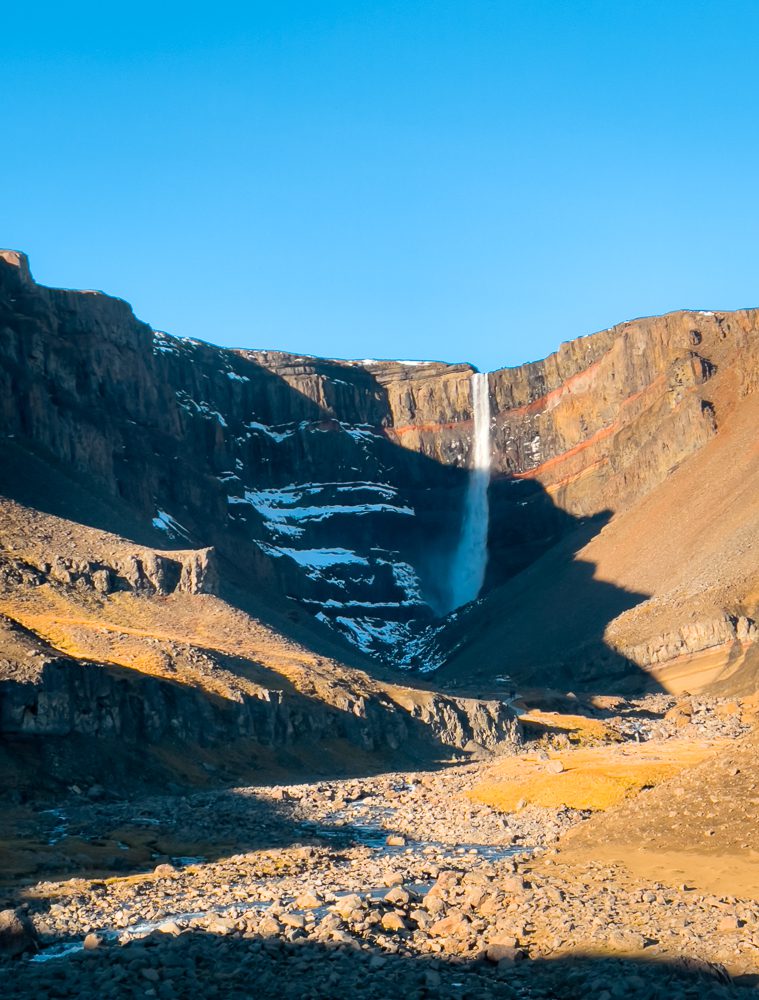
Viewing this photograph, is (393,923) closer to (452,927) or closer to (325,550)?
(452,927)

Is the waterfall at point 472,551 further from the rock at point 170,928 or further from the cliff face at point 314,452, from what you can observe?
the rock at point 170,928

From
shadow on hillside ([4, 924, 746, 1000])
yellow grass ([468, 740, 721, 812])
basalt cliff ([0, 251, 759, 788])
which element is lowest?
yellow grass ([468, 740, 721, 812])

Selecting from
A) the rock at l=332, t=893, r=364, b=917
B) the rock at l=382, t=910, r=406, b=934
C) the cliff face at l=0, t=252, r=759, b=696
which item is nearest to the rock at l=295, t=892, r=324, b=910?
the rock at l=332, t=893, r=364, b=917

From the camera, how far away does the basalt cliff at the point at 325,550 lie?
244ft

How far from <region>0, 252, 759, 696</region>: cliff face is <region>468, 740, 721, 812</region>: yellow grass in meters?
56.1

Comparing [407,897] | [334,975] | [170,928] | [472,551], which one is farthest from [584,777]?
[472,551]

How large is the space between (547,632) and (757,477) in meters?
27.4

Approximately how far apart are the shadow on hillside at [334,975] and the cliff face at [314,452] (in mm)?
86097

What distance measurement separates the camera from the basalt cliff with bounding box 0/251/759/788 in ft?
244

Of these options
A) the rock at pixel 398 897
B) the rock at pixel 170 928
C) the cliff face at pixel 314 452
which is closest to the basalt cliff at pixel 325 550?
the cliff face at pixel 314 452

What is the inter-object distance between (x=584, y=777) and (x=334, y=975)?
31.4 m

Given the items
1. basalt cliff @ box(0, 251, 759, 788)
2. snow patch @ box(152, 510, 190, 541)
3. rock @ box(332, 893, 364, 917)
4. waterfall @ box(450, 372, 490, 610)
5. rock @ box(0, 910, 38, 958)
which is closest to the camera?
rock @ box(0, 910, 38, 958)

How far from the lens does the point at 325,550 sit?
189375 millimetres

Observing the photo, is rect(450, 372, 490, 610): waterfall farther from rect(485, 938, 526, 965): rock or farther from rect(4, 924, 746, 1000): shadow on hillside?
rect(485, 938, 526, 965): rock
